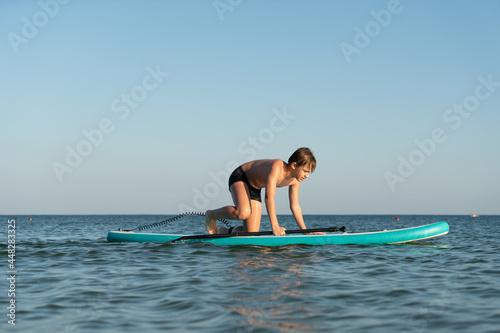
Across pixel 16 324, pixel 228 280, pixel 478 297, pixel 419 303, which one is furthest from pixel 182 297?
pixel 478 297

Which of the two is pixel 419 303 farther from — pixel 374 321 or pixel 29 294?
pixel 29 294

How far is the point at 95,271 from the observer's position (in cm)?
661

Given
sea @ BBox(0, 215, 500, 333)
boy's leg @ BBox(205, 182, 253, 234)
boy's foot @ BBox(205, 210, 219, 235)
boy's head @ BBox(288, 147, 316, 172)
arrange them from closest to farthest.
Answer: sea @ BBox(0, 215, 500, 333)
boy's head @ BBox(288, 147, 316, 172)
boy's leg @ BBox(205, 182, 253, 234)
boy's foot @ BBox(205, 210, 219, 235)

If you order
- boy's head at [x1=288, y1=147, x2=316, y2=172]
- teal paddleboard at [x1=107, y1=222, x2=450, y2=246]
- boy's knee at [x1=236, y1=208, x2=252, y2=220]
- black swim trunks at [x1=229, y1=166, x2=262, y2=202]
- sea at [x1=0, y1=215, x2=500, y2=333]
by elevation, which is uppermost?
boy's head at [x1=288, y1=147, x2=316, y2=172]

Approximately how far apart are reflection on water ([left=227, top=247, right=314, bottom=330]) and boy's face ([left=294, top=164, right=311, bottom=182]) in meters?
1.28

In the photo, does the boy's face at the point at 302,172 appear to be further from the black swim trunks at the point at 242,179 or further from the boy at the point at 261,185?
the black swim trunks at the point at 242,179

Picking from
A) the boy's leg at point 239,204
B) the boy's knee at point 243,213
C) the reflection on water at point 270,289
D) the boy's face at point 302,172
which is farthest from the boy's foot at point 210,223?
the boy's face at point 302,172

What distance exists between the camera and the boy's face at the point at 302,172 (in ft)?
25.1

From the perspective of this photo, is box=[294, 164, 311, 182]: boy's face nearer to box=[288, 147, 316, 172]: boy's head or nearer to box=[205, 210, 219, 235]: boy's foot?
box=[288, 147, 316, 172]: boy's head

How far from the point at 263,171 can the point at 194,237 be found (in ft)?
8.25

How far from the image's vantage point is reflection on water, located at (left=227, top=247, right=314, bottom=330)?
150 inches

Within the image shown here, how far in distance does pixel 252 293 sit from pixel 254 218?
4132 mm

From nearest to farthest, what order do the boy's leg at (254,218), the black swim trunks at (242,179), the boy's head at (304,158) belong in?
the boy's head at (304,158)
the black swim trunks at (242,179)
the boy's leg at (254,218)

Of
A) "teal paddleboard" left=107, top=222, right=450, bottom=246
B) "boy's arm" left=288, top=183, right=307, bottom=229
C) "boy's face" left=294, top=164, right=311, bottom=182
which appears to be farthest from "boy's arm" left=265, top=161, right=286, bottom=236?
"teal paddleboard" left=107, top=222, right=450, bottom=246
